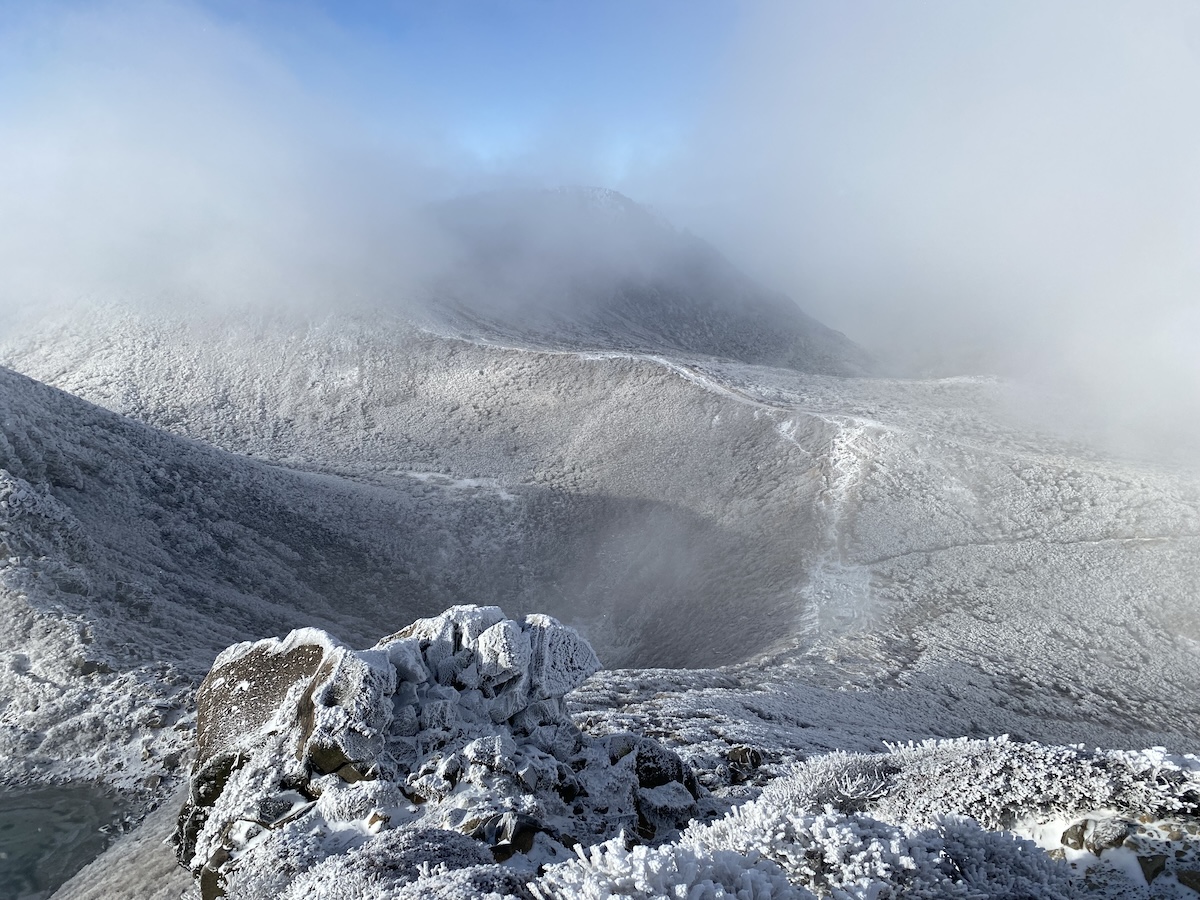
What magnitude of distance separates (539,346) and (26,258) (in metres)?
47.0

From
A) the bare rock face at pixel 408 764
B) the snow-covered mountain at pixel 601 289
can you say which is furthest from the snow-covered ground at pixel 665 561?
the snow-covered mountain at pixel 601 289

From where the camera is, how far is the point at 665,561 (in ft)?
121

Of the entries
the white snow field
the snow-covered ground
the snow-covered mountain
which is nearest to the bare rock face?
the white snow field

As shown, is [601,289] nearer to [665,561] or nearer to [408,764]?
[665,561]

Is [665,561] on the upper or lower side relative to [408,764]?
upper

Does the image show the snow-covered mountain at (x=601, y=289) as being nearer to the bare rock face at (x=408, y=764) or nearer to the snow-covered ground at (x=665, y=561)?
the snow-covered ground at (x=665, y=561)

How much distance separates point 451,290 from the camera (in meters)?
68.9

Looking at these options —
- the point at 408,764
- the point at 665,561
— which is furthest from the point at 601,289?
the point at 408,764

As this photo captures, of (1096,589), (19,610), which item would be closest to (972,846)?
(19,610)

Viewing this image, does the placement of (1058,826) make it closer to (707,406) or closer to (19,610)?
(19,610)

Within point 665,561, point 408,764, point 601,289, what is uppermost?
point 601,289

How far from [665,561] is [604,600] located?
3545 millimetres

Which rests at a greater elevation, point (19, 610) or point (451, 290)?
point (451, 290)

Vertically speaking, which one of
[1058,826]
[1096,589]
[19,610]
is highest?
[1096,589]
